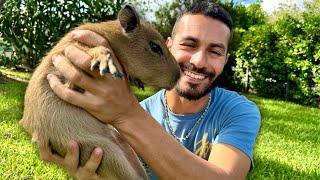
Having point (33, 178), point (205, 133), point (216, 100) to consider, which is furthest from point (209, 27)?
point (33, 178)

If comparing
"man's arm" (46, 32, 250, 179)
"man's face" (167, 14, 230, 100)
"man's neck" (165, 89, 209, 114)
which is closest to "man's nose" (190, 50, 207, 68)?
"man's face" (167, 14, 230, 100)

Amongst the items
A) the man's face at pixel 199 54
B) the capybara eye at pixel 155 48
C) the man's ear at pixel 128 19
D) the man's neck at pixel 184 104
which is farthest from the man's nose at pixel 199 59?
the man's ear at pixel 128 19

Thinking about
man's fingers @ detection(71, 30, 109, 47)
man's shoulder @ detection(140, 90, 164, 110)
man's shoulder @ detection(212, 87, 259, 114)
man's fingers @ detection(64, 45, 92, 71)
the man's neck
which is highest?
man's fingers @ detection(71, 30, 109, 47)

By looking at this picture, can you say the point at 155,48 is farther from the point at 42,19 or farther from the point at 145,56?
the point at 42,19

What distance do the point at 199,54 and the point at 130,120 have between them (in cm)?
76

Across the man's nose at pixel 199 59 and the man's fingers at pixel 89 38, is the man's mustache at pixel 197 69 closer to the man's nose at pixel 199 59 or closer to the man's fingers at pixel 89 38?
the man's nose at pixel 199 59

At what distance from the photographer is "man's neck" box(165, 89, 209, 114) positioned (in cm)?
292

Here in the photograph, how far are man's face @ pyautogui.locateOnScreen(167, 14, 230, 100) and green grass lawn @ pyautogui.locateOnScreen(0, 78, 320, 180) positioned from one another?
66 centimetres

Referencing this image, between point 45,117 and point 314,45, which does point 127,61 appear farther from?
point 314,45

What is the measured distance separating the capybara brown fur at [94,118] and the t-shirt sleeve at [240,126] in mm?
360

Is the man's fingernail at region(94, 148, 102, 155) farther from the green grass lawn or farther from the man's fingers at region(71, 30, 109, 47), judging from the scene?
the green grass lawn

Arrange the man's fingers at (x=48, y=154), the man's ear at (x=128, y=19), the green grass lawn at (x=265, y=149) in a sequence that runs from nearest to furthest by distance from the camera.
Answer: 1. the man's fingers at (x=48, y=154)
2. the man's ear at (x=128, y=19)
3. the green grass lawn at (x=265, y=149)

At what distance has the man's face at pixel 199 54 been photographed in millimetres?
2842

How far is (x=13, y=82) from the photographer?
10.5 meters
